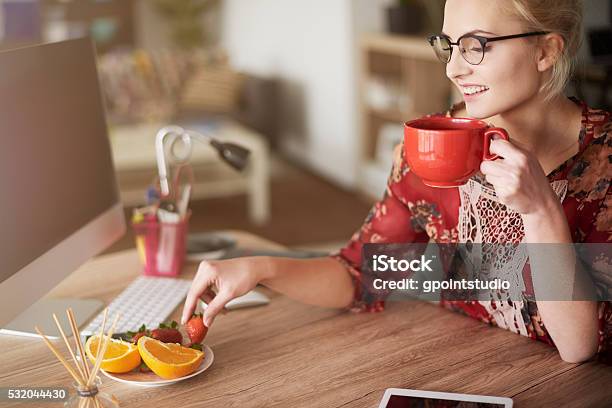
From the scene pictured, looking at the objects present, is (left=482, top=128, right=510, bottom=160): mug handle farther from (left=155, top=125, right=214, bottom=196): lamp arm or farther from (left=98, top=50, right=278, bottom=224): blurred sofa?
(left=98, top=50, right=278, bottom=224): blurred sofa

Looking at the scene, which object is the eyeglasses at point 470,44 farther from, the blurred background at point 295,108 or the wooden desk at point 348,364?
the blurred background at point 295,108

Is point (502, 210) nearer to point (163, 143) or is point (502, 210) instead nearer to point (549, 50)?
point (549, 50)

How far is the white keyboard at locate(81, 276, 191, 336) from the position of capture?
138 cm

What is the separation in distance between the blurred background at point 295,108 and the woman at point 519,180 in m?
2.71

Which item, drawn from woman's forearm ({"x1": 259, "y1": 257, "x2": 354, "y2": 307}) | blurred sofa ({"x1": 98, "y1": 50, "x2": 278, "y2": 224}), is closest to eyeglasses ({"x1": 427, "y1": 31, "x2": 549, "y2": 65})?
woman's forearm ({"x1": 259, "y1": 257, "x2": 354, "y2": 307})

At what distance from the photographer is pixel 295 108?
6160 millimetres

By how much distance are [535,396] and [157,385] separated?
20.8 inches

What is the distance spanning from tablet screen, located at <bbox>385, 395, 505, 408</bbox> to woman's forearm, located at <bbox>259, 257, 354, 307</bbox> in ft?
1.11

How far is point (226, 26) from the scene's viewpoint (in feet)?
26.0

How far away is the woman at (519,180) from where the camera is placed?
1108 mm

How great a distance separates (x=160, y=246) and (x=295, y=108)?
4605mm

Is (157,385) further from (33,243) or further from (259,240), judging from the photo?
(259,240)

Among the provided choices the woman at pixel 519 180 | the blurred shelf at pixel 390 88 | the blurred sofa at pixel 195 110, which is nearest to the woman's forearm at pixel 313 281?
the woman at pixel 519 180

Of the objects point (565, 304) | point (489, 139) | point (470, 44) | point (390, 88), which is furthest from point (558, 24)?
point (390, 88)
